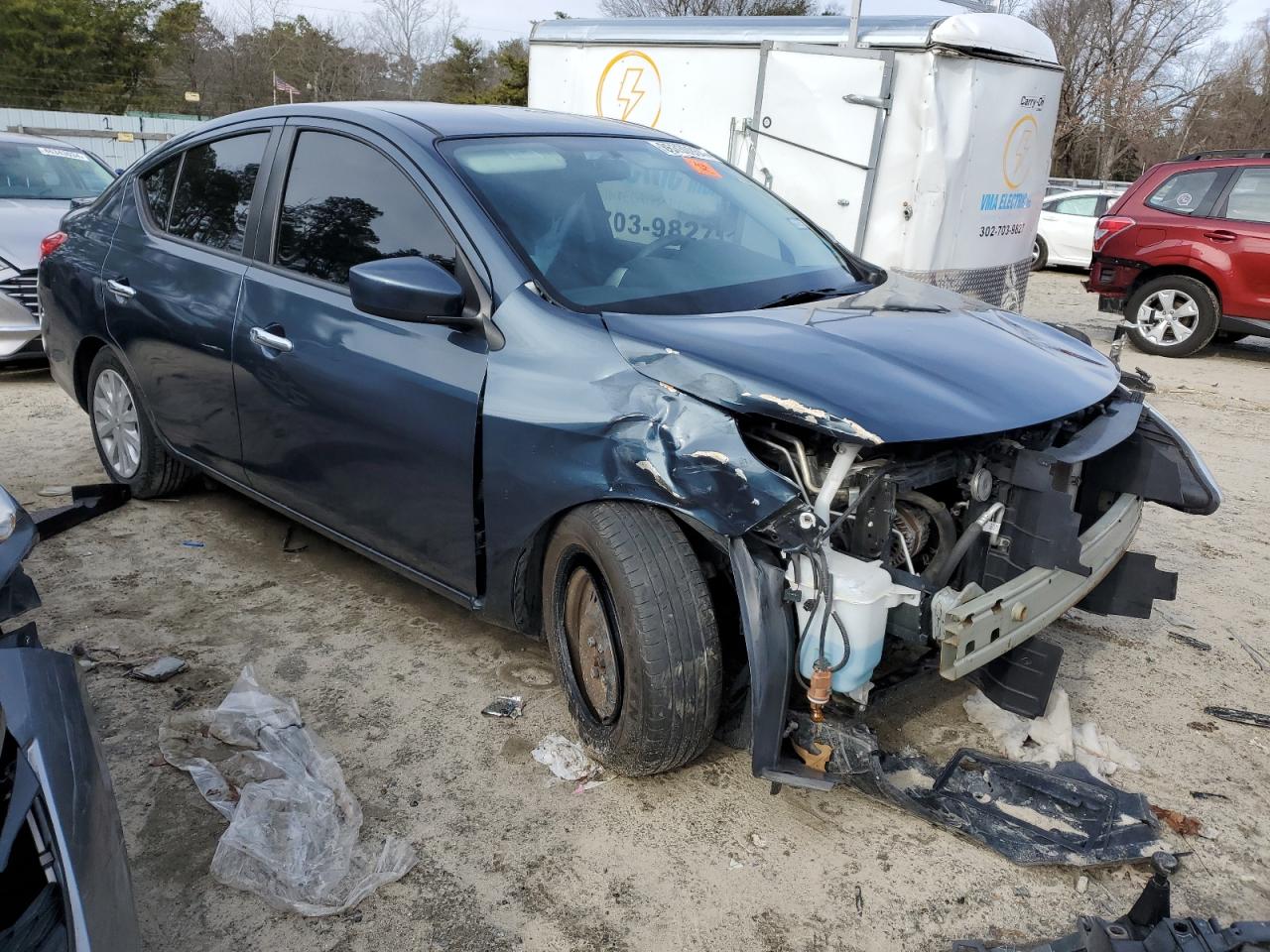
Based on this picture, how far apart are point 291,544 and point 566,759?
196 centimetres

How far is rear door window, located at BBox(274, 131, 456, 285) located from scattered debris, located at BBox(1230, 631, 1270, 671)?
3.02m

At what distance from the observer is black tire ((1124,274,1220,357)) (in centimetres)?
912

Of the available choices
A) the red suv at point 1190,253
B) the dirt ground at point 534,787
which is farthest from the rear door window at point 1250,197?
the dirt ground at point 534,787

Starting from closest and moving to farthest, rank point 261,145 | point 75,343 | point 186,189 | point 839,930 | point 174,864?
1. point 839,930
2. point 174,864
3. point 261,145
4. point 186,189
5. point 75,343

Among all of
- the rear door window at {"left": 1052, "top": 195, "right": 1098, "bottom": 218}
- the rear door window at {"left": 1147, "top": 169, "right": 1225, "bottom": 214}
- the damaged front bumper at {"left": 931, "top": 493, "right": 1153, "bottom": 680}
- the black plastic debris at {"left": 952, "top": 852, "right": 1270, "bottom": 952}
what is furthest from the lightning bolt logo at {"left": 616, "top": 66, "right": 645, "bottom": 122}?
the rear door window at {"left": 1052, "top": 195, "right": 1098, "bottom": 218}

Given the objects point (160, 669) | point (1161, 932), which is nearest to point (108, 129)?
point (160, 669)

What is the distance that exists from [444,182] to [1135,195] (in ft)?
28.5

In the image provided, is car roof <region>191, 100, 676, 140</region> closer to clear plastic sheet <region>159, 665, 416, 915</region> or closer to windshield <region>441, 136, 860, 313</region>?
windshield <region>441, 136, 860, 313</region>

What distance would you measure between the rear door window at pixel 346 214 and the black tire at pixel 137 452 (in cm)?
138

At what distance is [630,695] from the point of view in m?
2.49

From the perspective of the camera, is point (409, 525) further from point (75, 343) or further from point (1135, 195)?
point (1135, 195)

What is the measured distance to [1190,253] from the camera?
29.7 feet

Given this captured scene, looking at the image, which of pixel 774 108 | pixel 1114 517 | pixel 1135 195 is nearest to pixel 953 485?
pixel 1114 517

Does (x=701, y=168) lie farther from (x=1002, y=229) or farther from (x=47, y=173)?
(x=47, y=173)
